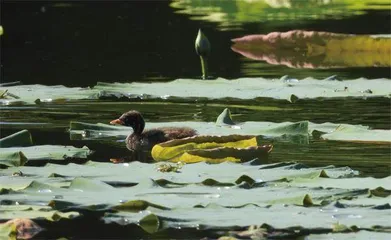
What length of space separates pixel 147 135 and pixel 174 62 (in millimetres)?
5409

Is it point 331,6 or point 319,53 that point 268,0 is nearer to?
point 331,6

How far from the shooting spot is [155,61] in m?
11.9

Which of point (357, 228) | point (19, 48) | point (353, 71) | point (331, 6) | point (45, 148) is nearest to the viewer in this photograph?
point (357, 228)

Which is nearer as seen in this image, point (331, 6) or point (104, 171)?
point (104, 171)

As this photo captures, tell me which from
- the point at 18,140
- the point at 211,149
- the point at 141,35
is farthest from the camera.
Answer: the point at 141,35

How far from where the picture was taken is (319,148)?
6219mm

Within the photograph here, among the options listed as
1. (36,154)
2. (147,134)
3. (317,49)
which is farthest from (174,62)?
(36,154)

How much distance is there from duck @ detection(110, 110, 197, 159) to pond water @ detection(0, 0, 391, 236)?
103 millimetres

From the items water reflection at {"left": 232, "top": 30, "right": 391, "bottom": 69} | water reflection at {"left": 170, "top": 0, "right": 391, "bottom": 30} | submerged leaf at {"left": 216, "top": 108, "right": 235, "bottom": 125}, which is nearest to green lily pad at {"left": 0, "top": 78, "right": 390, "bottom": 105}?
submerged leaf at {"left": 216, "top": 108, "right": 235, "bottom": 125}

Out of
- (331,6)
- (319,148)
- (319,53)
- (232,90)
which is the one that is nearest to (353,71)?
(319,53)

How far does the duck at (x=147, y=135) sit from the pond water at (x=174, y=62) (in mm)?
103

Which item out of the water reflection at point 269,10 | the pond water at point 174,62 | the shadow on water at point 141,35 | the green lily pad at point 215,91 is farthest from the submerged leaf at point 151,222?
the water reflection at point 269,10

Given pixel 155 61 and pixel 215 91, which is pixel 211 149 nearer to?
pixel 215 91

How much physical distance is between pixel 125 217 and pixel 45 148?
165 cm
